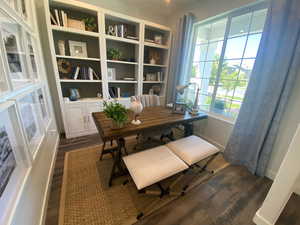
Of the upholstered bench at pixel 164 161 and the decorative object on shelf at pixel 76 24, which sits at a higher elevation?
the decorative object on shelf at pixel 76 24

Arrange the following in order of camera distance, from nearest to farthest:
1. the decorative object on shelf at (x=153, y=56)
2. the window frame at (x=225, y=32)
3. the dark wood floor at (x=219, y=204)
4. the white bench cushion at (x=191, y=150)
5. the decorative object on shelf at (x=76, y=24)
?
the dark wood floor at (x=219, y=204) < the white bench cushion at (x=191, y=150) < the window frame at (x=225, y=32) < the decorative object on shelf at (x=76, y=24) < the decorative object on shelf at (x=153, y=56)

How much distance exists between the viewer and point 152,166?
1174mm

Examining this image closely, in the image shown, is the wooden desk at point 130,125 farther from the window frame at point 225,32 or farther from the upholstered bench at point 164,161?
the window frame at point 225,32

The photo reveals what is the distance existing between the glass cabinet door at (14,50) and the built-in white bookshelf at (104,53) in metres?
0.89

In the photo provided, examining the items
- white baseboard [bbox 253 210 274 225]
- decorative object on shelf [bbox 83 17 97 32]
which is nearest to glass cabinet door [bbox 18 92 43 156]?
decorative object on shelf [bbox 83 17 97 32]

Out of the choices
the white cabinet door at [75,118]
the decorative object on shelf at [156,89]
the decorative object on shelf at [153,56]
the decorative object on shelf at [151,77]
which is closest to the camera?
the white cabinet door at [75,118]

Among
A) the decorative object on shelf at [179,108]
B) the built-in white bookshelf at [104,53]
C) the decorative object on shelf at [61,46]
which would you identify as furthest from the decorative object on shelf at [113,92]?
the decorative object on shelf at [179,108]

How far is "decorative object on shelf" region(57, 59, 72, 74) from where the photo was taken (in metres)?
2.20

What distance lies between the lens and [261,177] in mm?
1711

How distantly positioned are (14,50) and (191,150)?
1.94m

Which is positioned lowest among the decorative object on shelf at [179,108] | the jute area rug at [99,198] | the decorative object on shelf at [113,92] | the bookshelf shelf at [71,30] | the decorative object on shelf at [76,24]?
the jute area rug at [99,198]

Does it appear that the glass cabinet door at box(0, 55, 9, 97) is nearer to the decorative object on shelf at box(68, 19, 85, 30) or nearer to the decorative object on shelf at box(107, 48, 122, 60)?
the decorative object on shelf at box(68, 19, 85, 30)

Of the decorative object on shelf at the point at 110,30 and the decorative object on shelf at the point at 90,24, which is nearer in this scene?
the decorative object on shelf at the point at 90,24

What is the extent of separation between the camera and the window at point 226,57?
6.03ft
